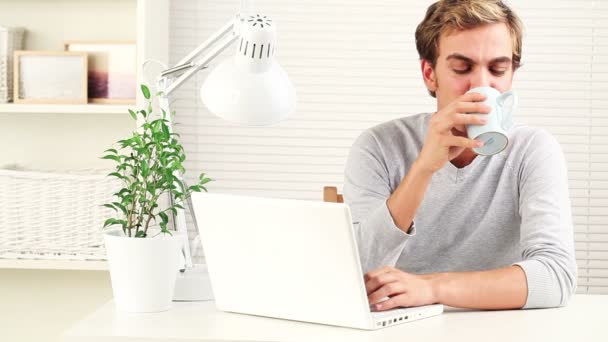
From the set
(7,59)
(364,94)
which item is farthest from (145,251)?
(364,94)

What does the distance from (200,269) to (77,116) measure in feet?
4.78

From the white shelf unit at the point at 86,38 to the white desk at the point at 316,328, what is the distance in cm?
116

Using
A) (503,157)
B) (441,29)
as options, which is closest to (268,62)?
(441,29)

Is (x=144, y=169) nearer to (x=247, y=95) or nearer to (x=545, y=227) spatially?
(x=247, y=95)

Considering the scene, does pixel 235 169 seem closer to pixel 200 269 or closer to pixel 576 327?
pixel 200 269

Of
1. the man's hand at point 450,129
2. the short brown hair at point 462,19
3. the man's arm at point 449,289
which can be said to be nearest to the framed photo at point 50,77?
the short brown hair at point 462,19

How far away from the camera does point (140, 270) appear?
1.51 meters

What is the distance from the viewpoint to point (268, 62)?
60.9 inches

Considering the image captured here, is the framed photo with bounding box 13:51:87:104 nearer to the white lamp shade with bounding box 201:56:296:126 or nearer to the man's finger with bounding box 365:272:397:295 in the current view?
the white lamp shade with bounding box 201:56:296:126

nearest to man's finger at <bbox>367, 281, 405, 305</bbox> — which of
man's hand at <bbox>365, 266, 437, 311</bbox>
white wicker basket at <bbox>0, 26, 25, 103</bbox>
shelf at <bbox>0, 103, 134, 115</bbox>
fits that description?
man's hand at <bbox>365, 266, 437, 311</bbox>

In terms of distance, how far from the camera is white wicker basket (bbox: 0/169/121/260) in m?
2.65

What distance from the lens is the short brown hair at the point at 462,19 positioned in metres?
1.92

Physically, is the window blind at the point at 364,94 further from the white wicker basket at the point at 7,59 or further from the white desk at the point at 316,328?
the white desk at the point at 316,328

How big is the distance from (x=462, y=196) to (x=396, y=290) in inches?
21.9
